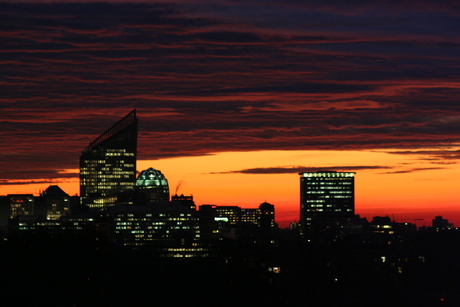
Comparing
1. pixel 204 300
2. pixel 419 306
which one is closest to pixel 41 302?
pixel 204 300

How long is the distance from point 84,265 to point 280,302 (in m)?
29.7

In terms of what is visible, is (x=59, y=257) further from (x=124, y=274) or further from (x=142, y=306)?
(x=142, y=306)

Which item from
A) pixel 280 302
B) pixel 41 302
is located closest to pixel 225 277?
pixel 280 302

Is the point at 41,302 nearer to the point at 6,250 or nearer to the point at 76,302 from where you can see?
the point at 76,302

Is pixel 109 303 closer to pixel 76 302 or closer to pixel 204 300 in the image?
pixel 76 302

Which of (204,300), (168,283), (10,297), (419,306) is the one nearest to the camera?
(10,297)

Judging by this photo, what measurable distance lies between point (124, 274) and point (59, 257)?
10.5 meters

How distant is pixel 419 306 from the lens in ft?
643

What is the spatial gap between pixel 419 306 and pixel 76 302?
207 feet

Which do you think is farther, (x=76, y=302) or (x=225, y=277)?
(x=225, y=277)

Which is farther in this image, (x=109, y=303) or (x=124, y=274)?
(x=124, y=274)

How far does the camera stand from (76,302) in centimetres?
15438

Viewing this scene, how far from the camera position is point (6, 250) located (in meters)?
190

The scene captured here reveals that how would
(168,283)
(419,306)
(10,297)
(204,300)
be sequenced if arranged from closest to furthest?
(10,297) → (204,300) → (168,283) → (419,306)
